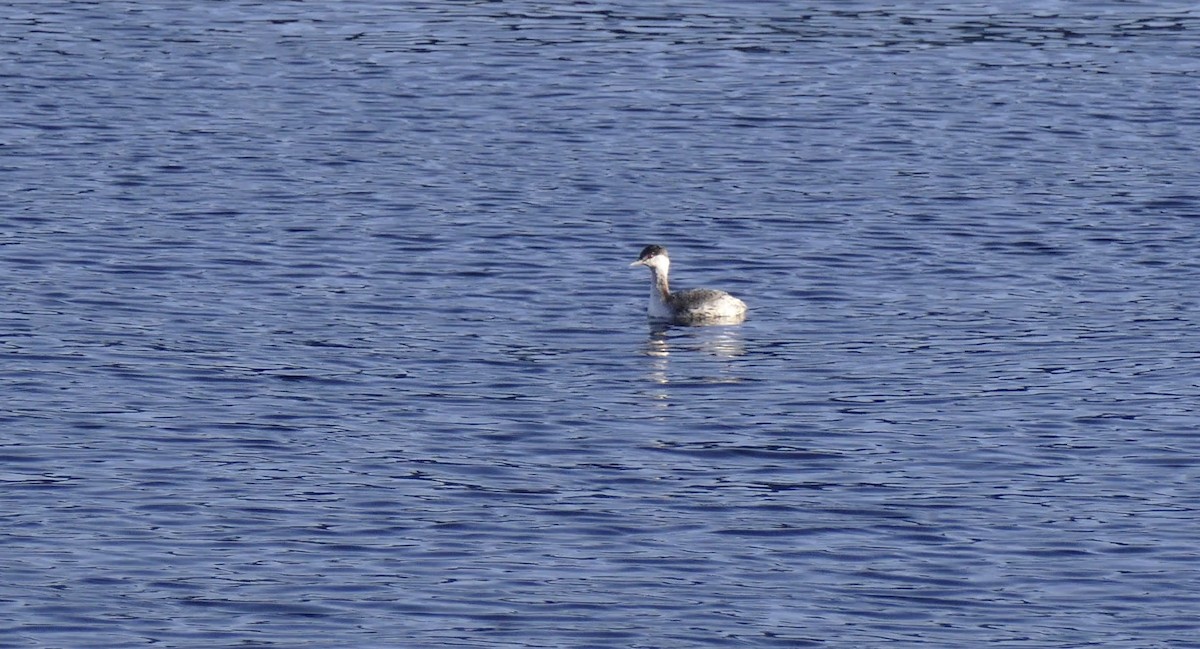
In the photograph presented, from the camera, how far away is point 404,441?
2255 cm

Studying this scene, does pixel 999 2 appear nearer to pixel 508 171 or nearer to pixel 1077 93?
pixel 1077 93

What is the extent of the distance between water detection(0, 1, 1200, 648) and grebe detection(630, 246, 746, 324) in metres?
0.35

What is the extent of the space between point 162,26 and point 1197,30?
2166 cm

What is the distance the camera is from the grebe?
28.6 m

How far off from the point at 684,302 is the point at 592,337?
1708 mm

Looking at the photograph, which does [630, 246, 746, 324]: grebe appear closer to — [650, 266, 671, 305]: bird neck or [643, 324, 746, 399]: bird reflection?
[650, 266, 671, 305]: bird neck

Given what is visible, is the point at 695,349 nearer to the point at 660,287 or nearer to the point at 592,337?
the point at 592,337

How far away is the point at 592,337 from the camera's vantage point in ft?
91.4

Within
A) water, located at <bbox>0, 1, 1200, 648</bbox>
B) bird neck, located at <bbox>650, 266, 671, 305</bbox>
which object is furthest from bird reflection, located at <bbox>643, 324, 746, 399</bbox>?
bird neck, located at <bbox>650, 266, 671, 305</bbox>

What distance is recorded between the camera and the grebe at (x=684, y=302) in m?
28.6

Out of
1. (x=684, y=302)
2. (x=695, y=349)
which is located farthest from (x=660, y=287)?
(x=695, y=349)

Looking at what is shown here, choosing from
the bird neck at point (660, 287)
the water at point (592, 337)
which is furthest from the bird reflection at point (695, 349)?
the bird neck at point (660, 287)

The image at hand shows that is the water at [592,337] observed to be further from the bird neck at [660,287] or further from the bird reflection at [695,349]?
the bird neck at [660,287]

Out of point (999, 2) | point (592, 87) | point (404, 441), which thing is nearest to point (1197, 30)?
point (999, 2)
